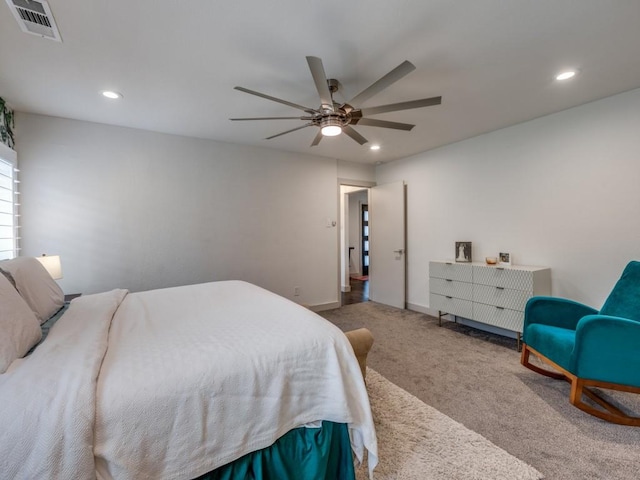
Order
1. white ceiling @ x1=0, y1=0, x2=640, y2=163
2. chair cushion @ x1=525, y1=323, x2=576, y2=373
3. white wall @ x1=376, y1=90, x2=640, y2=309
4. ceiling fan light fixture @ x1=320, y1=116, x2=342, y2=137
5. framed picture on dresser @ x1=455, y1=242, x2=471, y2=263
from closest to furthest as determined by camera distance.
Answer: white ceiling @ x1=0, y1=0, x2=640, y2=163 < chair cushion @ x1=525, y1=323, x2=576, y2=373 < ceiling fan light fixture @ x1=320, y1=116, x2=342, y2=137 < white wall @ x1=376, y1=90, x2=640, y2=309 < framed picture on dresser @ x1=455, y1=242, x2=471, y2=263

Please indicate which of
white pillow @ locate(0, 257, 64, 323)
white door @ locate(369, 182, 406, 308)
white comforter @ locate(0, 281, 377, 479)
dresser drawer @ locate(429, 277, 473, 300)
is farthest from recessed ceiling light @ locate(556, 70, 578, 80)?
white pillow @ locate(0, 257, 64, 323)

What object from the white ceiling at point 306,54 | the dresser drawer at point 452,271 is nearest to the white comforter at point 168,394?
the white ceiling at point 306,54

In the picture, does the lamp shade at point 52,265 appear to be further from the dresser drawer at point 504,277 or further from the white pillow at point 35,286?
the dresser drawer at point 504,277

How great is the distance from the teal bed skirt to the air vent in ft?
8.14

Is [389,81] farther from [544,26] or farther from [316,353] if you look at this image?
[316,353]

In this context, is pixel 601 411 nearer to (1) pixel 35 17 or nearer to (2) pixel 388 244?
(2) pixel 388 244

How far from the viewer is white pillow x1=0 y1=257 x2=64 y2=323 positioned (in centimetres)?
169

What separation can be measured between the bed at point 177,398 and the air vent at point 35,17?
1438 millimetres

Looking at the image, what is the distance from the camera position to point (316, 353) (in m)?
1.34

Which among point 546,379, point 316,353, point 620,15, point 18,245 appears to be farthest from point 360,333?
point 18,245

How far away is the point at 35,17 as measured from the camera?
1.61 meters

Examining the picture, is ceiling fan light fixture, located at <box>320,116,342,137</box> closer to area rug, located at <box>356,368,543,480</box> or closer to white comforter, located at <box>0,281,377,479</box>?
white comforter, located at <box>0,281,377,479</box>

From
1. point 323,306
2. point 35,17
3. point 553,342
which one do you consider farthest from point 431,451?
point 35,17

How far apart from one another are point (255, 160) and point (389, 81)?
8.81ft
